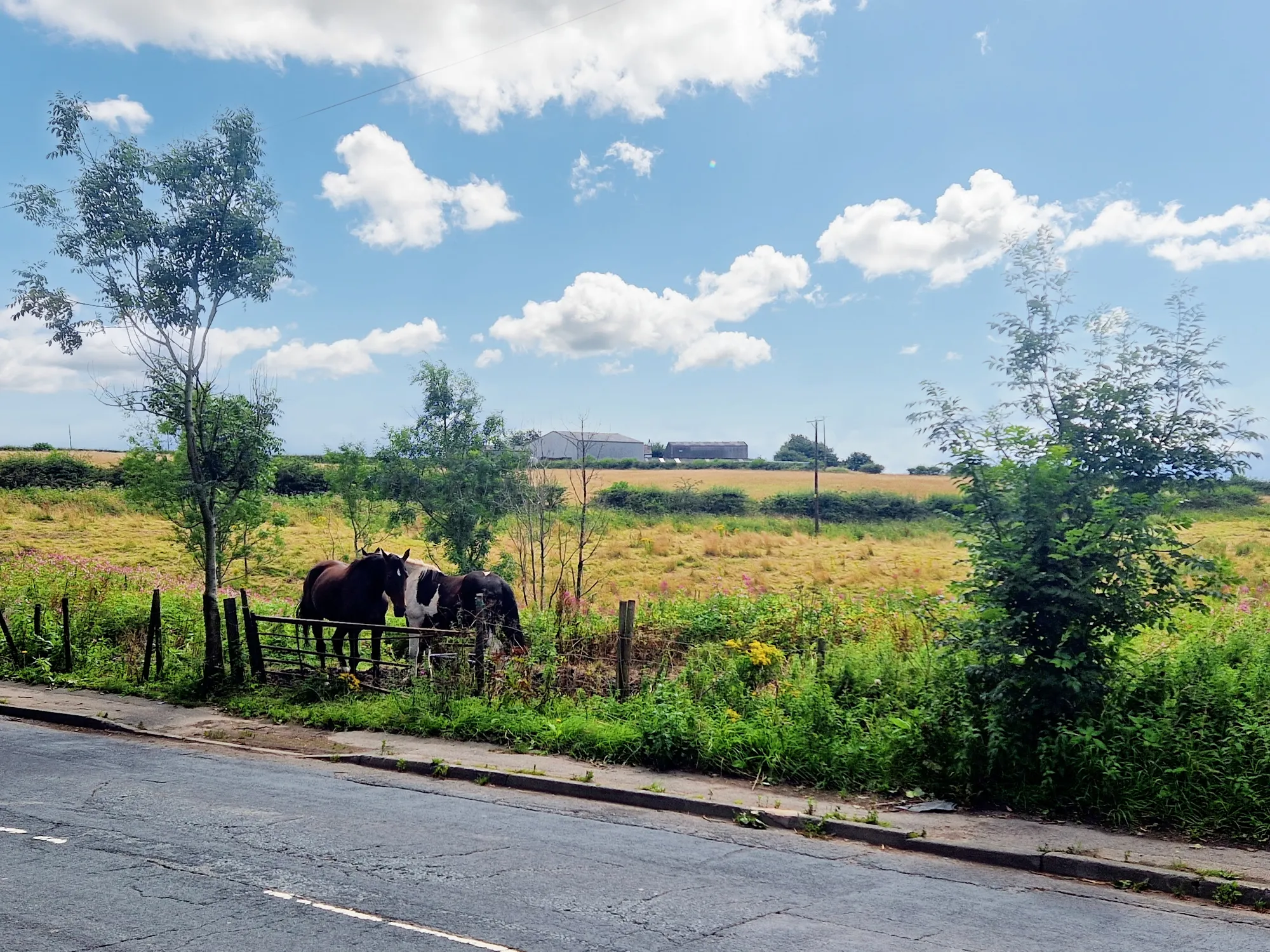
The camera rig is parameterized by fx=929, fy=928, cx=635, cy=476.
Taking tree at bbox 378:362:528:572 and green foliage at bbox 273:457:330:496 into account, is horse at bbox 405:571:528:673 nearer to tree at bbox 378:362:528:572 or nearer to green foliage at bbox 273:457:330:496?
tree at bbox 378:362:528:572

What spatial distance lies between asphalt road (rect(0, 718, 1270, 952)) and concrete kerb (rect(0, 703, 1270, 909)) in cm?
18

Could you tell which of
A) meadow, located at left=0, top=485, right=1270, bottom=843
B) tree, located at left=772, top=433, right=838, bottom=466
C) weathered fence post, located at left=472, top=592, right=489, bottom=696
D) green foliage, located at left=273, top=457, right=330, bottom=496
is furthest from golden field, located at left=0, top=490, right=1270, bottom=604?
tree, located at left=772, top=433, right=838, bottom=466

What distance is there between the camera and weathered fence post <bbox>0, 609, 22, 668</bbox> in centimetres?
1614

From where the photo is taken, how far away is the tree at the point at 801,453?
104250 millimetres

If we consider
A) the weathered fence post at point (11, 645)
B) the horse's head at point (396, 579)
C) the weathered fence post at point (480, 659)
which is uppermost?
the horse's head at point (396, 579)

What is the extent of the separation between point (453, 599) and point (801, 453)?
97.5m

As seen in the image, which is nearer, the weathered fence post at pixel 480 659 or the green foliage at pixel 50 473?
the weathered fence post at pixel 480 659

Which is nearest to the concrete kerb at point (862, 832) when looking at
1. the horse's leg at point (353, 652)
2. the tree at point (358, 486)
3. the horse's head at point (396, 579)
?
the horse's leg at point (353, 652)

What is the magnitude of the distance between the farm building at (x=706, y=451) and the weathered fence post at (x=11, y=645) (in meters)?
102

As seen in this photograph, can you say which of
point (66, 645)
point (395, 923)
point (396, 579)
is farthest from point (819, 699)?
point (66, 645)

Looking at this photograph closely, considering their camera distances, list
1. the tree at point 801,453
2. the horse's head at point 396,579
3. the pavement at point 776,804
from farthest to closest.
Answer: the tree at point 801,453 < the horse's head at point 396,579 < the pavement at point 776,804

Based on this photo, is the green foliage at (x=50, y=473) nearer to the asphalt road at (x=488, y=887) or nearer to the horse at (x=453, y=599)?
the horse at (x=453, y=599)

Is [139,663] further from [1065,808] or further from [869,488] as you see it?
[869,488]

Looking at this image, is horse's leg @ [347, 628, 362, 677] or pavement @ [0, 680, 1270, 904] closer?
pavement @ [0, 680, 1270, 904]
